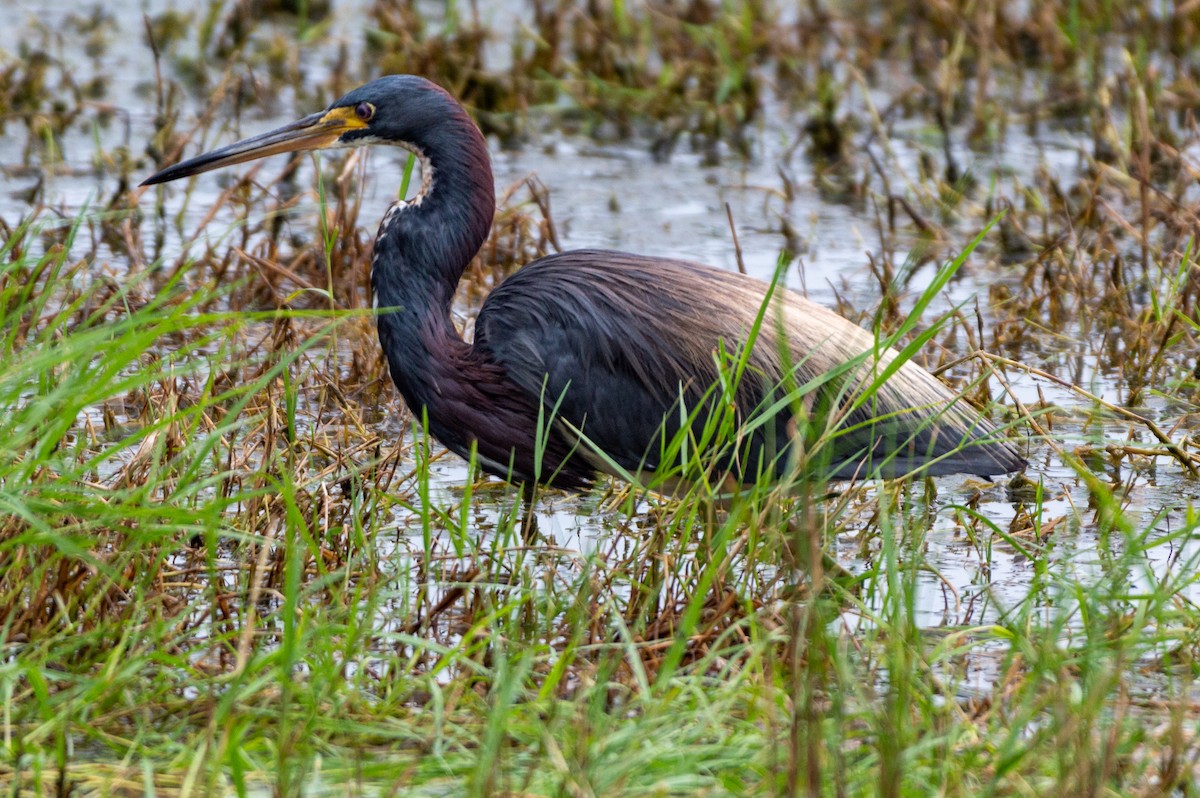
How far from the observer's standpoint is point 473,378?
421cm

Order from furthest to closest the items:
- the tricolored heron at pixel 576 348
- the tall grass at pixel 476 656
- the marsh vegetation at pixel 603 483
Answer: the tricolored heron at pixel 576 348, the marsh vegetation at pixel 603 483, the tall grass at pixel 476 656

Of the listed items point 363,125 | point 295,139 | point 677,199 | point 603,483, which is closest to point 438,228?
point 363,125

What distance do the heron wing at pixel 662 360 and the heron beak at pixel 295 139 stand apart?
61cm

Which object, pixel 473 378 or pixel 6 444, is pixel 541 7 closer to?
pixel 473 378

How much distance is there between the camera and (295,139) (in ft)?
15.1

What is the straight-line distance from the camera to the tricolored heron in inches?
166

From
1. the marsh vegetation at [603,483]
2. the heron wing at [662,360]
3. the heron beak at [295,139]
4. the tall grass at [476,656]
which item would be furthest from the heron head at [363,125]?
the tall grass at [476,656]

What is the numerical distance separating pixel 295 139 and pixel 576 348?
97 cm

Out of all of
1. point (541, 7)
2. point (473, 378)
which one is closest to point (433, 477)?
point (473, 378)

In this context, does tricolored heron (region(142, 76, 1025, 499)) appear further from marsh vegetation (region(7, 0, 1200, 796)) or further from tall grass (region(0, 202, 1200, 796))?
tall grass (region(0, 202, 1200, 796))

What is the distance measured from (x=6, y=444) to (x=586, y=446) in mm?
1521

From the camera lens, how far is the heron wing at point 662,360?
13.9 ft

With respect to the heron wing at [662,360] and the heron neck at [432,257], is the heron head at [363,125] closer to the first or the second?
the heron neck at [432,257]

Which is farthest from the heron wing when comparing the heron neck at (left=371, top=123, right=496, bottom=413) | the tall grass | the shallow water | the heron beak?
the heron beak
